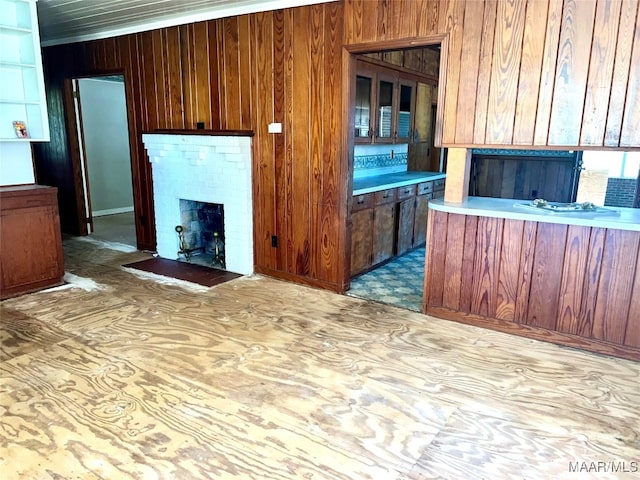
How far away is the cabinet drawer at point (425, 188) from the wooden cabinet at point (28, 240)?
3757 mm

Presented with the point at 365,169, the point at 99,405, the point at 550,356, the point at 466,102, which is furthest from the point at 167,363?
the point at 365,169

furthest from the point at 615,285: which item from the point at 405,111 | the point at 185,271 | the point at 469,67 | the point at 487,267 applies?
the point at 185,271

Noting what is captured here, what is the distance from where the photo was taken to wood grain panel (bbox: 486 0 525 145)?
2961 millimetres

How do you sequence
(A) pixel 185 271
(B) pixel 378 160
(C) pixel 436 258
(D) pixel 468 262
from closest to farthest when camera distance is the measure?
(D) pixel 468 262 → (C) pixel 436 258 → (A) pixel 185 271 → (B) pixel 378 160

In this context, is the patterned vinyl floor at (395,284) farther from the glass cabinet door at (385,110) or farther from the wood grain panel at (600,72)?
the wood grain panel at (600,72)

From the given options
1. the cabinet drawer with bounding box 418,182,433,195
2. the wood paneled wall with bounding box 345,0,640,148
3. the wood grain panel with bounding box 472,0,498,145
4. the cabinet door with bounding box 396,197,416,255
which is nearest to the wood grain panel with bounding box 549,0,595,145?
the wood paneled wall with bounding box 345,0,640,148

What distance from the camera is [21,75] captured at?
4000mm

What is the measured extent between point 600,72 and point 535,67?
0.37 metres

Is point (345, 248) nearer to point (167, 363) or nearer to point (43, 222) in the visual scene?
point (167, 363)

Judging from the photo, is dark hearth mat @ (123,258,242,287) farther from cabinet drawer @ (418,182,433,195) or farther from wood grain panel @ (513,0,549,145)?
wood grain panel @ (513,0,549,145)

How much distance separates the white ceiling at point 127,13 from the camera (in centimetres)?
393

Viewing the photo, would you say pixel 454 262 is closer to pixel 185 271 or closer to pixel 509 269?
pixel 509 269

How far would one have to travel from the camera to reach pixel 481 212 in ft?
10.5

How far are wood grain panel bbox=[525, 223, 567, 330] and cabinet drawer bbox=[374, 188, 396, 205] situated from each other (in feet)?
5.65
